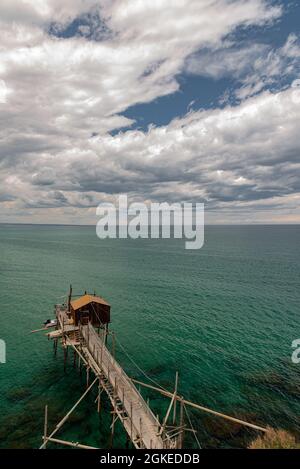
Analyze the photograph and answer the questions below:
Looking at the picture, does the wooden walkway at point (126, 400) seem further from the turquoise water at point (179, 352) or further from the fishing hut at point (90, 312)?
the turquoise water at point (179, 352)

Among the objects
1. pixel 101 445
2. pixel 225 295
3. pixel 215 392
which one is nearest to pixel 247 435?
pixel 215 392

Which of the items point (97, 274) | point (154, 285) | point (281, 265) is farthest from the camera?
point (281, 265)

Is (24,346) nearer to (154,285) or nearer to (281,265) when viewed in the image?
(154,285)

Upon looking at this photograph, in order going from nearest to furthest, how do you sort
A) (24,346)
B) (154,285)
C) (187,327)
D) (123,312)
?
(24,346) < (187,327) < (123,312) < (154,285)

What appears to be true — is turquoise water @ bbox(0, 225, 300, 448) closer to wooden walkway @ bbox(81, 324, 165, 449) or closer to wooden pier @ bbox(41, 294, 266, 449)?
wooden pier @ bbox(41, 294, 266, 449)

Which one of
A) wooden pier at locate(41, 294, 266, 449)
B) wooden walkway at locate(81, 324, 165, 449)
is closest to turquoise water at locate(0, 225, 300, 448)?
wooden pier at locate(41, 294, 266, 449)

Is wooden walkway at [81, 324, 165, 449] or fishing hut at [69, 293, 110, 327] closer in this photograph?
wooden walkway at [81, 324, 165, 449]

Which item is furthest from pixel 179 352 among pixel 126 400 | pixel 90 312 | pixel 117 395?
pixel 126 400

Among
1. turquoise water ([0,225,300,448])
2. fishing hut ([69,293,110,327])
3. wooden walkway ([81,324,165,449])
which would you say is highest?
fishing hut ([69,293,110,327])

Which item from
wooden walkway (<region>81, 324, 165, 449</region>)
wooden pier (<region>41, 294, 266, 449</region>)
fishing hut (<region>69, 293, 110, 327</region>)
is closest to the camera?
wooden pier (<region>41, 294, 266, 449</region>)
